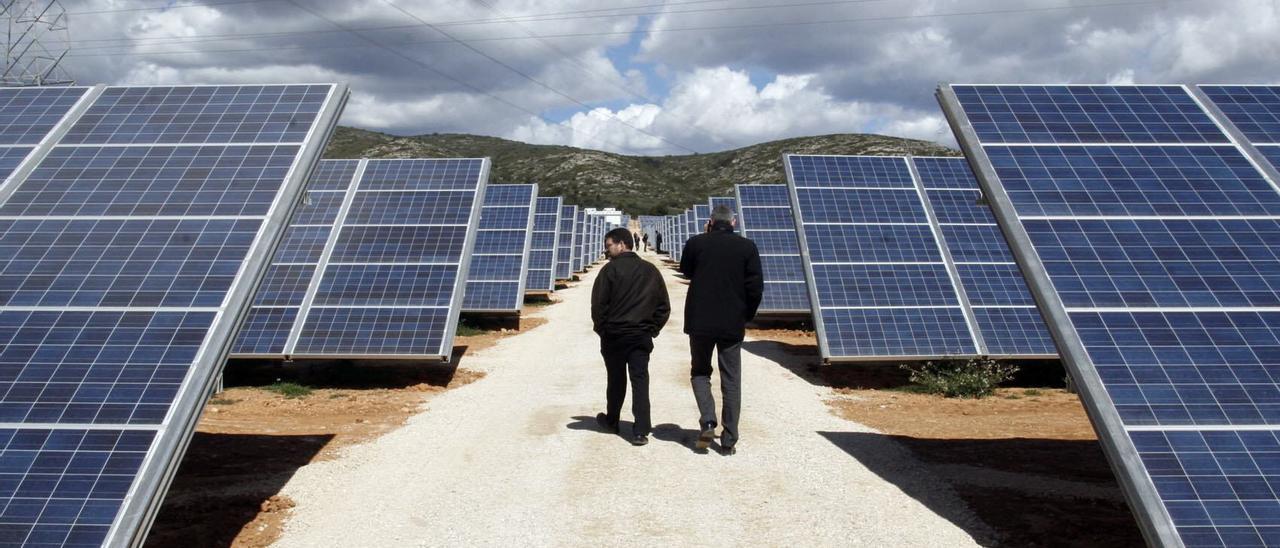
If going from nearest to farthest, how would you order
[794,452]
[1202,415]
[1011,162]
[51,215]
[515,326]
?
[1202,415] → [51,215] → [1011,162] → [794,452] → [515,326]

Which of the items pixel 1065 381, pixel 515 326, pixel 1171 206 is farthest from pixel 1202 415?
pixel 515 326

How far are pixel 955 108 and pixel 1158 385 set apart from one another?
3.59 meters

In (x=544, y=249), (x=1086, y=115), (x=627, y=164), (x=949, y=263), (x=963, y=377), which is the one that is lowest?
(x=963, y=377)

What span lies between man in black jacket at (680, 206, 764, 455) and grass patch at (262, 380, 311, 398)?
6348 millimetres

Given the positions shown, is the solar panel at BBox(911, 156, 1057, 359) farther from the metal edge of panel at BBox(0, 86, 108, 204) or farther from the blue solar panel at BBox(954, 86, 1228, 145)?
the metal edge of panel at BBox(0, 86, 108, 204)

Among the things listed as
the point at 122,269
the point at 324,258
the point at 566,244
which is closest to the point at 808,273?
the point at 324,258

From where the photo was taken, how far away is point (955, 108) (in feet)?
26.6

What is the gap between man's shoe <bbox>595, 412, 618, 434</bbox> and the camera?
31.0 feet

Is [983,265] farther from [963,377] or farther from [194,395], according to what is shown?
[194,395]

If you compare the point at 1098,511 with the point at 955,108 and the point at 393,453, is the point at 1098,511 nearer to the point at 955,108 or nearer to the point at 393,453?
the point at 955,108

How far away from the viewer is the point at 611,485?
747 centimetres

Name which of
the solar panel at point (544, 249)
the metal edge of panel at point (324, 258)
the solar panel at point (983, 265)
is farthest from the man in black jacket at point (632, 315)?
the solar panel at point (544, 249)

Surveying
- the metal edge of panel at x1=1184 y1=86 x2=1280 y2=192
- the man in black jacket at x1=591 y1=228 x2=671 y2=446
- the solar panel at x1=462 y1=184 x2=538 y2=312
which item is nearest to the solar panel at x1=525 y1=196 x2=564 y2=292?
the solar panel at x1=462 y1=184 x2=538 y2=312

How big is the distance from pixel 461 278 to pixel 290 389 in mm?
2988
